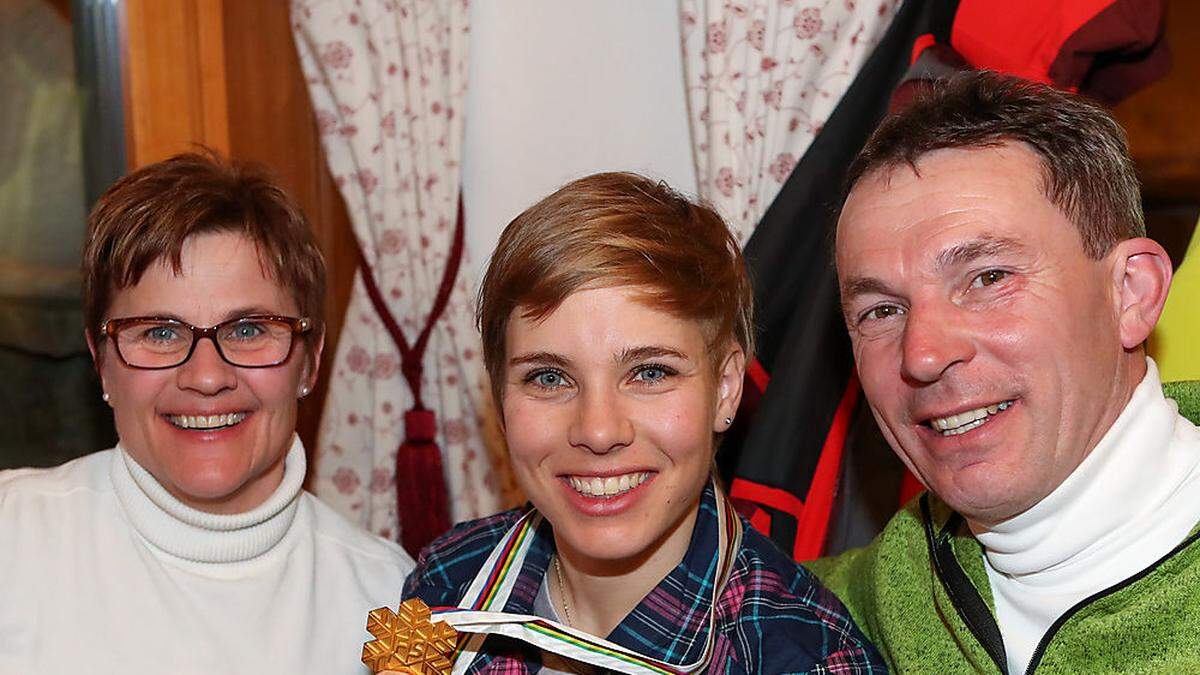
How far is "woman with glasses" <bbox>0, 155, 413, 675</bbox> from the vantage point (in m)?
1.96

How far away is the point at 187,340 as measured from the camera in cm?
201

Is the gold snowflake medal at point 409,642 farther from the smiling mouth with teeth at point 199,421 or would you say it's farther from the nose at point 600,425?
the smiling mouth with teeth at point 199,421

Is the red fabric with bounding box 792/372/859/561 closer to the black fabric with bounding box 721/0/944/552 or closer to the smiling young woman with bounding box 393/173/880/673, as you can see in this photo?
the black fabric with bounding box 721/0/944/552

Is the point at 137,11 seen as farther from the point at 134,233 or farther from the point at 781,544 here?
the point at 781,544

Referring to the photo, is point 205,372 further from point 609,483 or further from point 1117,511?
point 1117,511

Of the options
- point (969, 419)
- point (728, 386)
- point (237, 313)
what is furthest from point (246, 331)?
point (969, 419)

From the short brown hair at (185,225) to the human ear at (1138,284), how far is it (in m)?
1.30

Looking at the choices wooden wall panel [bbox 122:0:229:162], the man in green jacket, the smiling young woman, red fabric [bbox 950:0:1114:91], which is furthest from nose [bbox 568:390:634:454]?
wooden wall panel [bbox 122:0:229:162]

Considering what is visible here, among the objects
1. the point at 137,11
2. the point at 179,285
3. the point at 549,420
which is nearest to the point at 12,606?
the point at 179,285

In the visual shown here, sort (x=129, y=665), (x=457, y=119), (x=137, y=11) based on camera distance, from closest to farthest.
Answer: (x=129, y=665) < (x=137, y=11) < (x=457, y=119)

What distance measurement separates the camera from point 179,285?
77.8 inches

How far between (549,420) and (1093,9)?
1.09 m

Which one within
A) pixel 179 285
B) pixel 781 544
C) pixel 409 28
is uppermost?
pixel 409 28

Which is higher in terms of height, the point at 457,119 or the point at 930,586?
the point at 457,119
